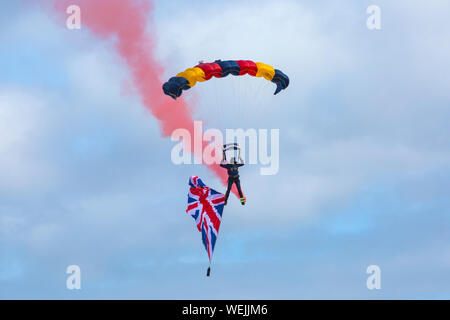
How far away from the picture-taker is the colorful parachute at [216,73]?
160 ft

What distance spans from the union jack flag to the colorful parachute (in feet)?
21.0

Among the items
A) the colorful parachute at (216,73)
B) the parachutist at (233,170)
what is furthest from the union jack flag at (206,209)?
the colorful parachute at (216,73)

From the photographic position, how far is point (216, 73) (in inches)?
1946

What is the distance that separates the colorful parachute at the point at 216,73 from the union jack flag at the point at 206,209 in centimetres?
639

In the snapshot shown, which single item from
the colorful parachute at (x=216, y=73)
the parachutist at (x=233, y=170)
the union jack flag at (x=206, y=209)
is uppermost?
the colorful parachute at (x=216, y=73)

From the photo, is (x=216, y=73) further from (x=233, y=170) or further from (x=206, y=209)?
(x=206, y=209)

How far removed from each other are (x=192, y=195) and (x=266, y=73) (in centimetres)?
960

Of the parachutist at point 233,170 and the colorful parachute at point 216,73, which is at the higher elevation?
the colorful parachute at point 216,73

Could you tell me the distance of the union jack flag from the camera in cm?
4953

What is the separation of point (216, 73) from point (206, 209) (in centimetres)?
896

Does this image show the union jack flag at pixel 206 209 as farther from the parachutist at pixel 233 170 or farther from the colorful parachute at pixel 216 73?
the colorful parachute at pixel 216 73

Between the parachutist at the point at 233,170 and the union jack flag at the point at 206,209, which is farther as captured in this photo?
the union jack flag at the point at 206,209

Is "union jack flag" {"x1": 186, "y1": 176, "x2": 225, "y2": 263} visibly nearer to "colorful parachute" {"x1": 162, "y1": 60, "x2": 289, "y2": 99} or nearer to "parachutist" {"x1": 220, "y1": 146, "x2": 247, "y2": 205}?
"parachutist" {"x1": 220, "y1": 146, "x2": 247, "y2": 205}
